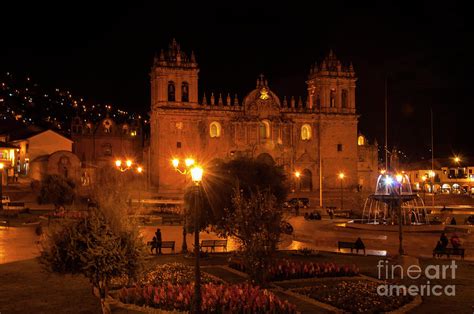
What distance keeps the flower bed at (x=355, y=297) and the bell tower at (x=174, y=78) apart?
1868 inches

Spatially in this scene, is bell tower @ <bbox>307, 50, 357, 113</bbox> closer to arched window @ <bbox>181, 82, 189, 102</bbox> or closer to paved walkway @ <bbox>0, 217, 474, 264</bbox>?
arched window @ <bbox>181, 82, 189, 102</bbox>

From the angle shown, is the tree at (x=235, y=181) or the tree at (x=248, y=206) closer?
the tree at (x=248, y=206)

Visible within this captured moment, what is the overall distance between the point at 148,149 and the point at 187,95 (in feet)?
27.7

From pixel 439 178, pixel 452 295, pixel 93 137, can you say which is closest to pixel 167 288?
pixel 452 295

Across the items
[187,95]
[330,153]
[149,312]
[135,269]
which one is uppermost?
[187,95]

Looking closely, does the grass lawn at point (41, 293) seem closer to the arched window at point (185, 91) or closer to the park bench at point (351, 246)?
the park bench at point (351, 246)

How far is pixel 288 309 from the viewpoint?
12.4m

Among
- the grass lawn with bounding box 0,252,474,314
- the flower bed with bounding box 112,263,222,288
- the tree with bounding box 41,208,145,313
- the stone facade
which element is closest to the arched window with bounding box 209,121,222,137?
the stone facade

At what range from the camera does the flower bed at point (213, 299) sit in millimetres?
12414

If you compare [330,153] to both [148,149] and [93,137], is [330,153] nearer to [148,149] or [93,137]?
[148,149]

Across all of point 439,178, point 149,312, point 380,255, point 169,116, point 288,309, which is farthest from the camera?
point 439,178

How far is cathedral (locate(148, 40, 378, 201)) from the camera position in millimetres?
61812

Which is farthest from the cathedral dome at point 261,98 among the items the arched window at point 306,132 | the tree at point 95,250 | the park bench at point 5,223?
the tree at point 95,250

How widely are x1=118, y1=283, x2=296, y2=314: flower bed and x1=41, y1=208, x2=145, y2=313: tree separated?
3.76ft
